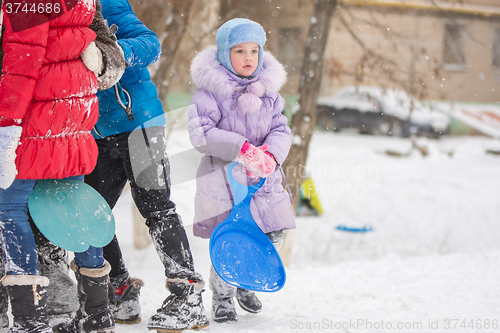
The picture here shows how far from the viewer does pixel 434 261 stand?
12.8ft

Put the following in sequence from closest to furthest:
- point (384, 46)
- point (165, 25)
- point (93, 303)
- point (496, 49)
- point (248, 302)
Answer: point (93, 303), point (248, 302), point (165, 25), point (384, 46), point (496, 49)

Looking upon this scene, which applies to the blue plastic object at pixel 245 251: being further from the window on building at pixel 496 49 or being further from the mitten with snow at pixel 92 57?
the window on building at pixel 496 49

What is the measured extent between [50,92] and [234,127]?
961 millimetres

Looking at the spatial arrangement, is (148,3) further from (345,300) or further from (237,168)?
(345,300)

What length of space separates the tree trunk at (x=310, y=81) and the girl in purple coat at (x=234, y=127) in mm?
2027

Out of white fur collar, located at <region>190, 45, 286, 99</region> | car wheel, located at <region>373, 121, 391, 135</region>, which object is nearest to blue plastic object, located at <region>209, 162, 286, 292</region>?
white fur collar, located at <region>190, 45, 286, 99</region>

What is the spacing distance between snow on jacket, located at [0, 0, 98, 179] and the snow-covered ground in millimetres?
975

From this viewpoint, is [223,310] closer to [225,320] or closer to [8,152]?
[225,320]

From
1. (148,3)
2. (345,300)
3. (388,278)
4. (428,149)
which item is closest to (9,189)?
(345,300)

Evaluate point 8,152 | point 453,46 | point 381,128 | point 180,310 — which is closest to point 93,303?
point 180,310

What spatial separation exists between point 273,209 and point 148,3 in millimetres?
3232

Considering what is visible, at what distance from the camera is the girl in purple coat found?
229cm

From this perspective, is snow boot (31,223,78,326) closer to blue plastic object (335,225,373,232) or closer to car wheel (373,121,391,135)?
blue plastic object (335,225,373,232)

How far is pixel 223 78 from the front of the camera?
7.68 ft
